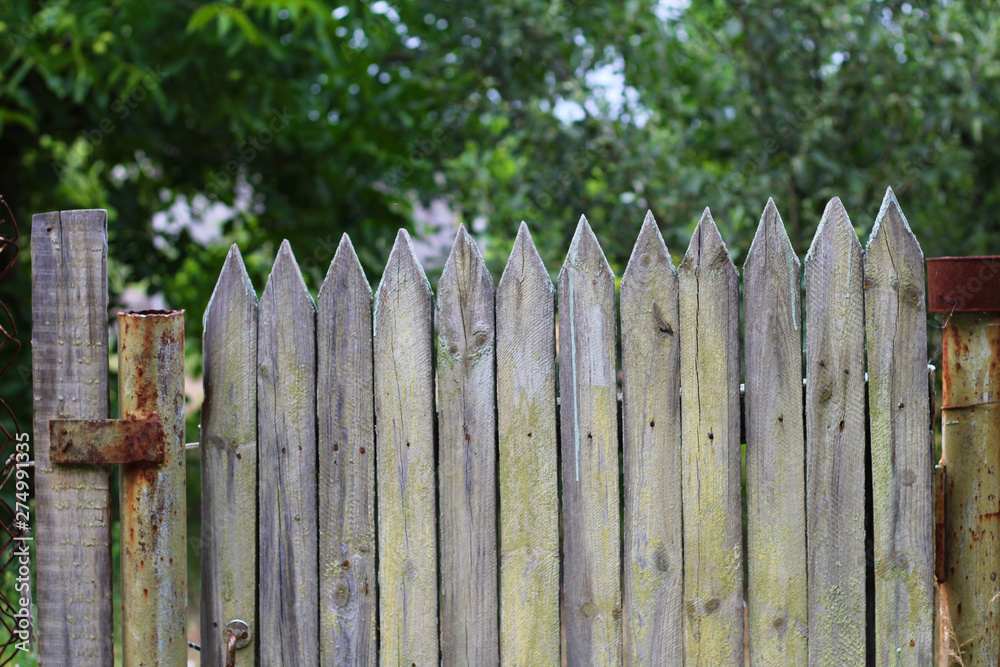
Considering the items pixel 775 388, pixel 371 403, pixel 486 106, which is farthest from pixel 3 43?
pixel 775 388

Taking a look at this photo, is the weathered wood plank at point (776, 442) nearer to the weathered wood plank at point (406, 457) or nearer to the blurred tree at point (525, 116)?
the weathered wood plank at point (406, 457)

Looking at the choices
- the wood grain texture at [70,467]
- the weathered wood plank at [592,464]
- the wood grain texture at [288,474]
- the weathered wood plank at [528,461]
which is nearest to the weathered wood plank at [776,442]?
the weathered wood plank at [592,464]

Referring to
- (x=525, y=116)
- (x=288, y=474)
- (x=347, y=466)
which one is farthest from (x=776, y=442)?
(x=525, y=116)

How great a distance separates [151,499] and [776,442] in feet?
4.65

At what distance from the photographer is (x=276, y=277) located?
6.47 feet

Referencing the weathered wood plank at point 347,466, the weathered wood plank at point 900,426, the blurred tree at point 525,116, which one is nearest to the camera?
the weathered wood plank at point 900,426

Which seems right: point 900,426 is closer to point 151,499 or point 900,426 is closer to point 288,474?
point 288,474

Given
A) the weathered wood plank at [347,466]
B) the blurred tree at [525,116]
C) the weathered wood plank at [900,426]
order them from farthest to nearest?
the blurred tree at [525,116]
the weathered wood plank at [347,466]
the weathered wood plank at [900,426]

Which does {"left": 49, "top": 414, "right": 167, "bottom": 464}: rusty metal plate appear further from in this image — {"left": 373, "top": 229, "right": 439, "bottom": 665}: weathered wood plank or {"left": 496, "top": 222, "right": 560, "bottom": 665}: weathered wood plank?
{"left": 496, "top": 222, "right": 560, "bottom": 665}: weathered wood plank

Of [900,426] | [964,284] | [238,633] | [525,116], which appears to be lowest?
[238,633]

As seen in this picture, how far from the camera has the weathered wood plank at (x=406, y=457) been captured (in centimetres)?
192

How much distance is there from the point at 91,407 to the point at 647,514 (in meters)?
1.30

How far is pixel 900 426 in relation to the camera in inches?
72.6

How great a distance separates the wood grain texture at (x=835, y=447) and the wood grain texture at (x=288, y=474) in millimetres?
1143
